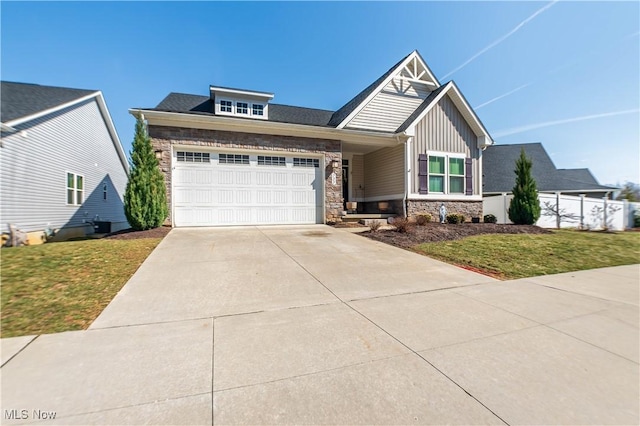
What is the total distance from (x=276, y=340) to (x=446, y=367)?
165 centimetres

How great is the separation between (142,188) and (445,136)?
13.1 meters

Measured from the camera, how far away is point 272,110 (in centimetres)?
1476

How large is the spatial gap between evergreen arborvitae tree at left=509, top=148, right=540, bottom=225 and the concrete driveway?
27.6ft

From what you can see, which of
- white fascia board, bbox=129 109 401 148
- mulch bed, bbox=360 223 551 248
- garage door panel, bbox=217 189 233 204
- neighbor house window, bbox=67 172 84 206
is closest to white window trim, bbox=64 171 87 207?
neighbor house window, bbox=67 172 84 206

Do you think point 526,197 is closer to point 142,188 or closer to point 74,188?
point 142,188

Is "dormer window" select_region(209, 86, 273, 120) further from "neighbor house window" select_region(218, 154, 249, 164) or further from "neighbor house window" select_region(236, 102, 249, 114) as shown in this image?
"neighbor house window" select_region(218, 154, 249, 164)

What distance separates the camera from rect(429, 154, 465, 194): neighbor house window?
42.3 feet

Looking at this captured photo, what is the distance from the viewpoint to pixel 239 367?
2.31 metres

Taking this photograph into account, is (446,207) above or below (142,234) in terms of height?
above

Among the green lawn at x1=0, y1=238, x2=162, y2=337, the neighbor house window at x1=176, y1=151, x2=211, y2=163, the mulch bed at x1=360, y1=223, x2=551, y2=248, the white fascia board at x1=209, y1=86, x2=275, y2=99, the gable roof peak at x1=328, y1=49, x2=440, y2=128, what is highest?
the gable roof peak at x1=328, y1=49, x2=440, y2=128

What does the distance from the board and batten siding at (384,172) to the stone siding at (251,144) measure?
2956mm

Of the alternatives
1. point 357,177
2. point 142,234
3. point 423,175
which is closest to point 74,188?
point 142,234

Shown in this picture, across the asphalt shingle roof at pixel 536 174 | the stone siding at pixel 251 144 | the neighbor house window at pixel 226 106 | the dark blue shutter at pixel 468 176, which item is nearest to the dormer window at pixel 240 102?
the neighbor house window at pixel 226 106

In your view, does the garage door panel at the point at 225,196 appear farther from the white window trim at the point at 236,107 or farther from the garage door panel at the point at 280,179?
the white window trim at the point at 236,107
